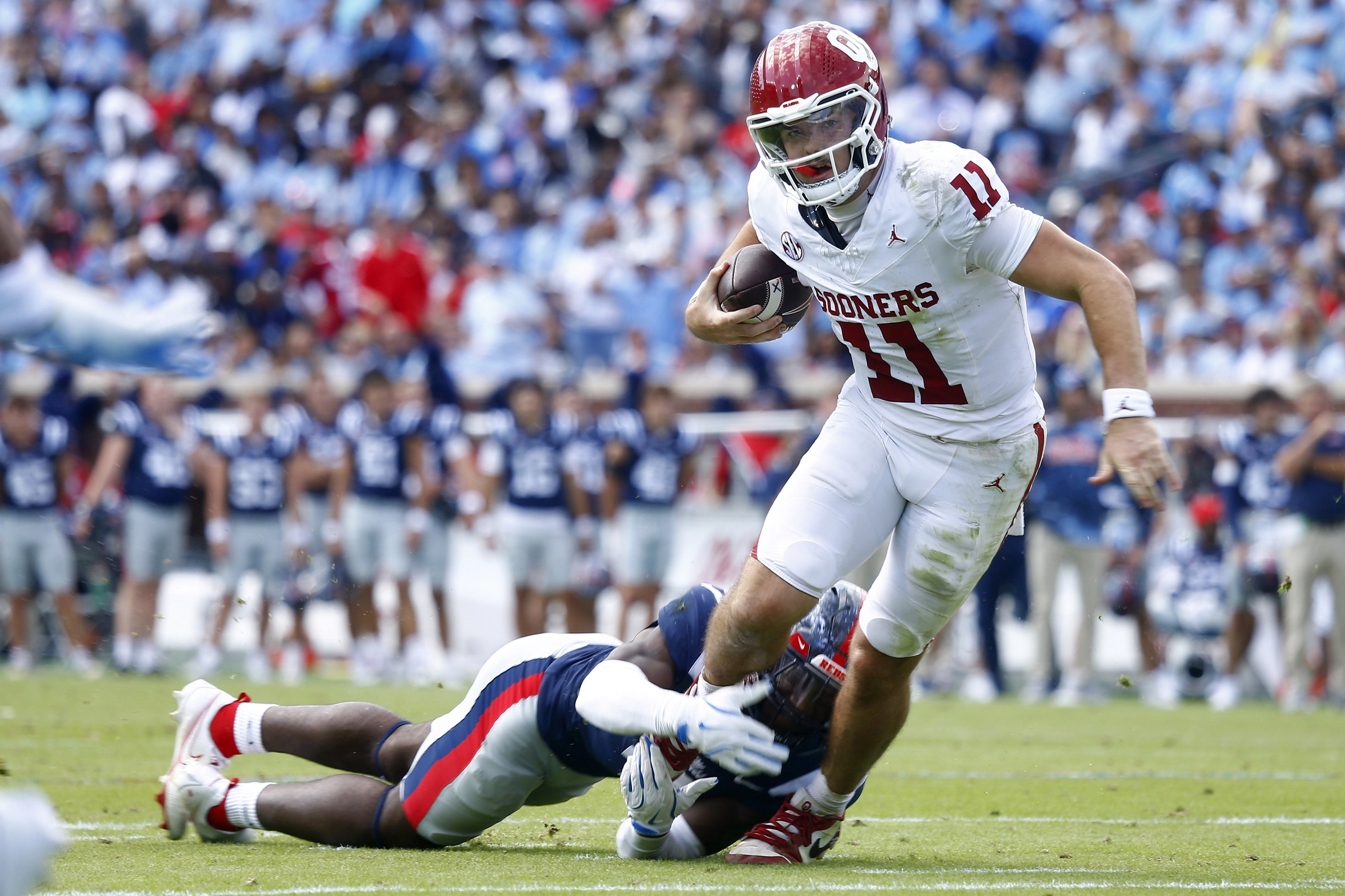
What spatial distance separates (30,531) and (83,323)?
8.11 m

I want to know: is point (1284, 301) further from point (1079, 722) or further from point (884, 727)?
point (884, 727)

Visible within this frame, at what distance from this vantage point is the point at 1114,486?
10164mm

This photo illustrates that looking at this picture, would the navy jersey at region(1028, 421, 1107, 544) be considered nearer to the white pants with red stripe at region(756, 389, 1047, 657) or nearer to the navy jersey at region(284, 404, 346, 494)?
the navy jersey at region(284, 404, 346, 494)

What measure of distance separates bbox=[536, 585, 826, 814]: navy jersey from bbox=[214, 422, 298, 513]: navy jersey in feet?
25.2

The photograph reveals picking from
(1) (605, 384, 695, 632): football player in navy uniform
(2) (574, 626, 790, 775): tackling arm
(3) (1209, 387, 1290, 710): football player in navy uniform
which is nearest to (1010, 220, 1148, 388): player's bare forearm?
(2) (574, 626, 790, 775): tackling arm

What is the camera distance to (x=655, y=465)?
1116cm

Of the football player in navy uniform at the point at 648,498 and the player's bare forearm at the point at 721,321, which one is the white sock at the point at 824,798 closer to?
the player's bare forearm at the point at 721,321

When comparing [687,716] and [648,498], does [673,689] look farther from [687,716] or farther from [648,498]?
[648,498]

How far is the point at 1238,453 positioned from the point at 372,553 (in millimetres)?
5860

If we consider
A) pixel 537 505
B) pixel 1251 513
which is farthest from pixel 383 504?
pixel 1251 513

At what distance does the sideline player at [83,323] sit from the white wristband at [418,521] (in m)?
7.23

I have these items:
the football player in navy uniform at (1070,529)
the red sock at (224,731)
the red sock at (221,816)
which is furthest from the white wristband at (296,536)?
the red sock at (221,816)

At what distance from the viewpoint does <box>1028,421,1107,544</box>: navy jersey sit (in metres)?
10.0

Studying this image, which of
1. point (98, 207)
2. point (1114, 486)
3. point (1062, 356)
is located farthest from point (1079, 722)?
point (98, 207)
